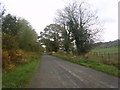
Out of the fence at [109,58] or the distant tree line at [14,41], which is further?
the distant tree line at [14,41]

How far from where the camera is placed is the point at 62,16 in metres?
35.2

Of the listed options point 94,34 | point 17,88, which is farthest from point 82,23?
point 17,88

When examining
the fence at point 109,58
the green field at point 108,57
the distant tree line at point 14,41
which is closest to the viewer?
the fence at point 109,58

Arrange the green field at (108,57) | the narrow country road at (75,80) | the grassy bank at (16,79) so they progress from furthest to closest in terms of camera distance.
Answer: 1. the green field at (108,57)
2. the grassy bank at (16,79)
3. the narrow country road at (75,80)

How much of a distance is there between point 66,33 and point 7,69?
26.5 metres

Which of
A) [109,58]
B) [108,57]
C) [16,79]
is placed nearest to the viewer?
[16,79]

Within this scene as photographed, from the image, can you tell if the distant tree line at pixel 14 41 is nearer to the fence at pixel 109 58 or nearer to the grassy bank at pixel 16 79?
the grassy bank at pixel 16 79

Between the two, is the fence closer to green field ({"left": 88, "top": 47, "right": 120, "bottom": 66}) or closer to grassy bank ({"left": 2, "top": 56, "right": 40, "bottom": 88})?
green field ({"left": 88, "top": 47, "right": 120, "bottom": 66})

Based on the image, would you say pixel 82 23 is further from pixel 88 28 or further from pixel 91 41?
pixel 91 41

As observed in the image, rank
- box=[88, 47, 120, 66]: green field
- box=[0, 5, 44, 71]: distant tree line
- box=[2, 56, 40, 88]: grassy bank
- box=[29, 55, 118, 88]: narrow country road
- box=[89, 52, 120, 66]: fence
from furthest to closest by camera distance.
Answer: box=[0, 5, 44, 71]: distant tree line < box=[88, 47, 120, 66]: green field < box=[89, 52, 120, 66]: fence < box=[2, 56, 40, 88]: grassy bank < box=[29, 55, 118, 88]: narrow country road

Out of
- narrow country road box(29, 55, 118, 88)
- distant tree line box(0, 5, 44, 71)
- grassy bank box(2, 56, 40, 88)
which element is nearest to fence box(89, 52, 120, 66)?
narrow country road box(29, 55, 118, 88)

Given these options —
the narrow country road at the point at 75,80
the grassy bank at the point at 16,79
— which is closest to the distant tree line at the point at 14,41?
the grassy bank at the point at 16,79

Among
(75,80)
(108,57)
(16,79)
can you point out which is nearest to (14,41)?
(16,79)

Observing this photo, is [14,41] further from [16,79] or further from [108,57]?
[108,57]
